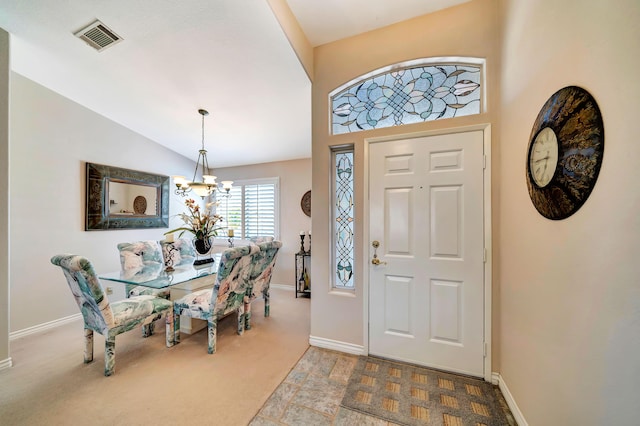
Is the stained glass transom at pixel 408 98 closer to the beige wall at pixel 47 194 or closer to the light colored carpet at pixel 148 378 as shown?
the light colored carpet at pixel 148 378

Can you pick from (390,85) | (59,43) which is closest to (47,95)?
(59,43)

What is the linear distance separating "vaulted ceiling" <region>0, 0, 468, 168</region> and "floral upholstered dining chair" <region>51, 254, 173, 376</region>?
2110 mm

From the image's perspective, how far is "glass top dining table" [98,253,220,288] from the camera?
232 centimetres

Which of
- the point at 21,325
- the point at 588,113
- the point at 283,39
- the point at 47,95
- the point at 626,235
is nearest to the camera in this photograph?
the point at 626,235

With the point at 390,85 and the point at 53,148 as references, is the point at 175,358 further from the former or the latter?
the point at 390,85

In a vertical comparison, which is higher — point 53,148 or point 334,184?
point 53,148

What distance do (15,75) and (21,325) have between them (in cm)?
297

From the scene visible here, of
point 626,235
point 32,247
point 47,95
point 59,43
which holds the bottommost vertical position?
point 32,247

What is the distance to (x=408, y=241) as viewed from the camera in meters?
2.15

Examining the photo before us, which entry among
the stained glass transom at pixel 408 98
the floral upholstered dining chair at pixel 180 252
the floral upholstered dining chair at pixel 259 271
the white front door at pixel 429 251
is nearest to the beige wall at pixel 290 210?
the floral upholstered dining chair at pixel 259 271

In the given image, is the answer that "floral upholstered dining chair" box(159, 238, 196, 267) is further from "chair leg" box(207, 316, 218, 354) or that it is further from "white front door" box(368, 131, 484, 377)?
"white front door" box(368, 131, 484, 377)

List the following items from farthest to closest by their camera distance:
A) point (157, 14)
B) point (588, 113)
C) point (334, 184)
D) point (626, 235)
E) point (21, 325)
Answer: point (21, 325), point (334, 184), point (157, 14), point (588, 113), point (626, 235)

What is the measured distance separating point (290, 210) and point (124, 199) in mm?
2800

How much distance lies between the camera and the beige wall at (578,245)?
2.68ft
